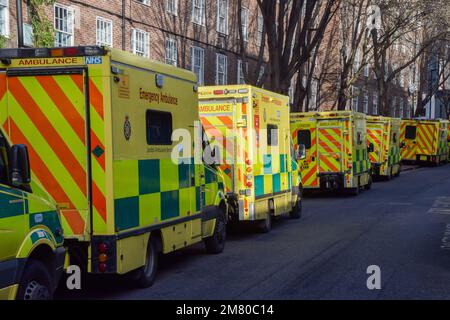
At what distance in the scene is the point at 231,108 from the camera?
12.5 meters

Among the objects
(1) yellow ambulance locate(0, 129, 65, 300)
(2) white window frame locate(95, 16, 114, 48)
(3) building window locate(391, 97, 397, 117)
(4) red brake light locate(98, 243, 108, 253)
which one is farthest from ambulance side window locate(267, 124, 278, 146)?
(3) building window locate(391, 97, 397, 117)

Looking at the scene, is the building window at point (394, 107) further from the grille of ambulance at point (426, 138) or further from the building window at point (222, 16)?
the building window at point (222, 16)

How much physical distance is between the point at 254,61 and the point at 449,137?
17675 mm

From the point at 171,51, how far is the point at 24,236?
21431 mm

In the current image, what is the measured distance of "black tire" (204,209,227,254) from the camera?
36.2 feet

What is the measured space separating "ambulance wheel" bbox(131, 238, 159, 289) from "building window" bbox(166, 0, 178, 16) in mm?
19115

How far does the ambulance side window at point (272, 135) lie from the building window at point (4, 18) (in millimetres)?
7951

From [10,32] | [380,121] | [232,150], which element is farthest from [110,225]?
[380,121]

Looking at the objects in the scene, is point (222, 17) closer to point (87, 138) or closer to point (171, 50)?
point (171, 50)

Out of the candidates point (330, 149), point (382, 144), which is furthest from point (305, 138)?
point (382, 144)

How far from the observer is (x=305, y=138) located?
21.0 m

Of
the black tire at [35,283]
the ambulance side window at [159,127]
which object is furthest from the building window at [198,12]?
the black tire at [35,283]

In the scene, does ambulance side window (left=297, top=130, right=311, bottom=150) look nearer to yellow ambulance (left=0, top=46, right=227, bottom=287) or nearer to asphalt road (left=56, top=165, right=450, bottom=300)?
asphalt road (left=56, top=165, right=450, bottom=300)

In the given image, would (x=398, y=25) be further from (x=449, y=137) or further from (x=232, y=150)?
(x=232, y=150)
